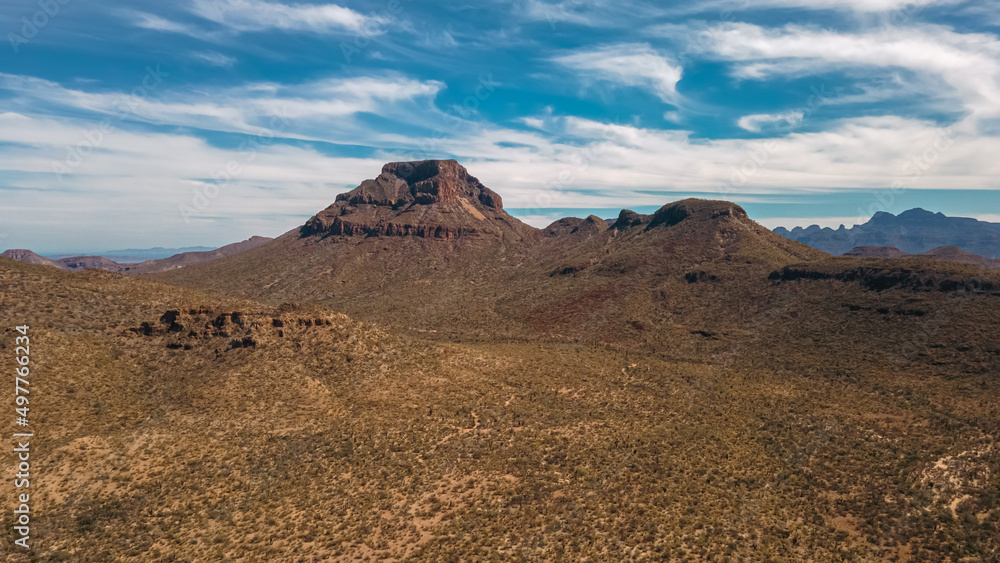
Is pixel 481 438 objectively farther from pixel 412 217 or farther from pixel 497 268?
pixel 412 217

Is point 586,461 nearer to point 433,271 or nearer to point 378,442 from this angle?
point 378,442

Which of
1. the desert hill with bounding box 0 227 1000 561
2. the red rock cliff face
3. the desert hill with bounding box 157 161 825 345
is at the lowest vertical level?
the desert hill with bounding box 0 227 1000 561

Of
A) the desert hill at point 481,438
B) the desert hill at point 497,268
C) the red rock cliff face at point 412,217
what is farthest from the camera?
the red rock cliff face at point 412,217

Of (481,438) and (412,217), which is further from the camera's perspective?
(412,217)

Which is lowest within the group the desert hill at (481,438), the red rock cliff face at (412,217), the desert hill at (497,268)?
the desert hill at (481,438)

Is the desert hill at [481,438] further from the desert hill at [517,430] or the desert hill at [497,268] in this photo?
the desert hill at [497,268]

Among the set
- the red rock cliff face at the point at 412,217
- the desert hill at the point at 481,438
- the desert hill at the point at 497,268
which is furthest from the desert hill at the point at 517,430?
the red rock cliff face at the point at 412,217

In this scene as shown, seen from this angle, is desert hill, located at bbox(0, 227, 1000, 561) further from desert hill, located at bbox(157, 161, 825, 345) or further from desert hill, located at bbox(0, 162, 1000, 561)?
desert hill, located at bbox(157, 161, 825, 345)

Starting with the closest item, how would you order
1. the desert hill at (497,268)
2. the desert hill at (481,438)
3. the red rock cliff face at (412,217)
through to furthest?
the desert hill at (481,438) → the desert hill at (497,268) → the red rock cliff face at (412,217)

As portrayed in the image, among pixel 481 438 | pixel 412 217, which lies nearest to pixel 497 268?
pixel 412 217

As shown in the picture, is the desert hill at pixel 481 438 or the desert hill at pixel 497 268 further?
the desert hill at pixel 497 268

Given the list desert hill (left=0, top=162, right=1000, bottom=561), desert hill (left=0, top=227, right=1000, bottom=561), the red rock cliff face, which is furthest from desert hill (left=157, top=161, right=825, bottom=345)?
desert hill (left=0, top=227, right=1000, bottom=561)
